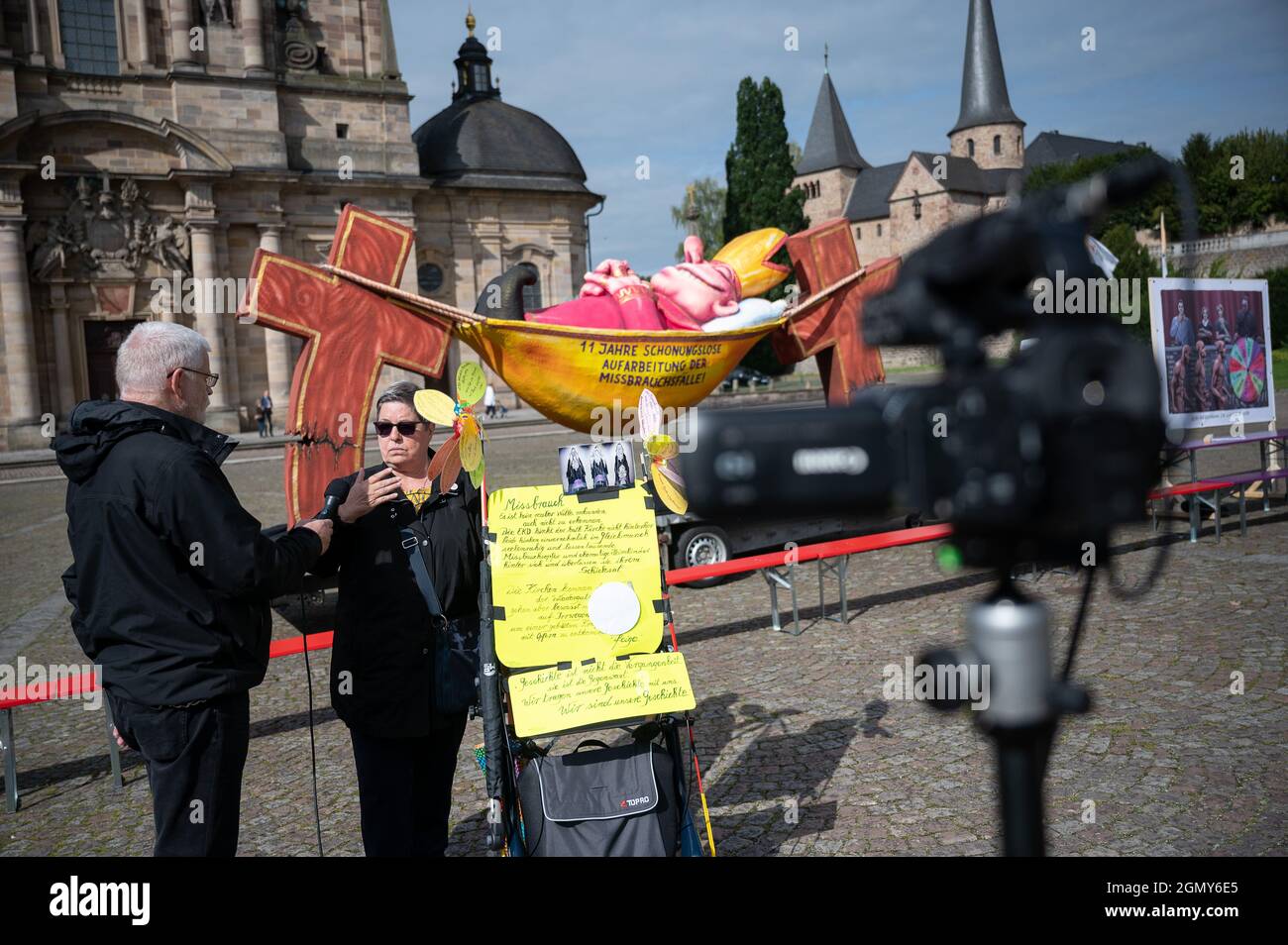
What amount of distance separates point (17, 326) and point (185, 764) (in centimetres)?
3178

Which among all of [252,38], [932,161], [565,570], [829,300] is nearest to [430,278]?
[252,38]

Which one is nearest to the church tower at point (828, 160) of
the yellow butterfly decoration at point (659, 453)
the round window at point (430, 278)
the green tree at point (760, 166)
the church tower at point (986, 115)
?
the church tower at point (986, 115)

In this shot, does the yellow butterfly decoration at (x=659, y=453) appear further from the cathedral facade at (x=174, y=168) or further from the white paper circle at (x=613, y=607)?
the cathedral facade at (x=174, y=168)

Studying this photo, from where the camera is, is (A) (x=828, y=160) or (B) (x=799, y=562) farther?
(A) (x=828, y=160)

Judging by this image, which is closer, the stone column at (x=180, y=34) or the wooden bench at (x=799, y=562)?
A: the wooden bench at (x=799, y=562)

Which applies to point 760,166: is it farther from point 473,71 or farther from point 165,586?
point 165,586

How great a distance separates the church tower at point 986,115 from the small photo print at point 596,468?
7306 cm

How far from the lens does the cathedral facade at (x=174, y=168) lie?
28.8 metres

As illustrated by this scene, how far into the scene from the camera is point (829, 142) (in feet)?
262

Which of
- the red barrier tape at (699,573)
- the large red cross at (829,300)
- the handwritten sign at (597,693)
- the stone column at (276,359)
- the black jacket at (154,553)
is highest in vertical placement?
the stone column at (276,359)

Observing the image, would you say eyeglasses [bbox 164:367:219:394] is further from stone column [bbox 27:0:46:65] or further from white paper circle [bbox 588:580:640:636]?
stone column [bbox 27:0:46:65]

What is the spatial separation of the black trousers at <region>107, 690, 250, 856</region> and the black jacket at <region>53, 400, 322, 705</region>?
2.8 inches

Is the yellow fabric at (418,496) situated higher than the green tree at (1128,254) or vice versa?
the green tree at (1128,254)

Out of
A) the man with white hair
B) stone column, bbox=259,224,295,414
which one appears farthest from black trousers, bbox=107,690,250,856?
stone column, bbox=259,224,295,414
